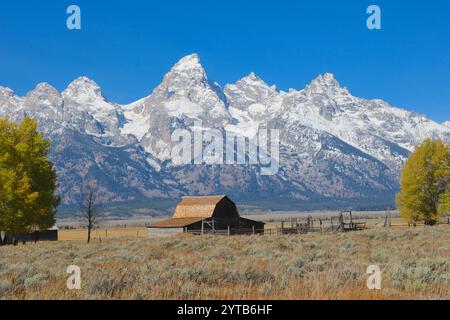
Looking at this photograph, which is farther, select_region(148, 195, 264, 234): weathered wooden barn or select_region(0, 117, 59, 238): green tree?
select_region(148, 195, 264, 234): weathered wooden barn

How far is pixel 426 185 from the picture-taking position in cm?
6184

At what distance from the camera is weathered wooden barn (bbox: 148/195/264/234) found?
65.7 metres

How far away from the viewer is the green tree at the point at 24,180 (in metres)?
40.7

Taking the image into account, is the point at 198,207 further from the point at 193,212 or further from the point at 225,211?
the point at 225,211

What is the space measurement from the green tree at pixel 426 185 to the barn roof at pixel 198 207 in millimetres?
23841

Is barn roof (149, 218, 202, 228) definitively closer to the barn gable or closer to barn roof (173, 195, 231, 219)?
the barn gable

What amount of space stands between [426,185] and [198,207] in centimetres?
2921

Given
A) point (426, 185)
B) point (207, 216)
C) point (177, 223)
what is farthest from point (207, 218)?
point (426, 185)

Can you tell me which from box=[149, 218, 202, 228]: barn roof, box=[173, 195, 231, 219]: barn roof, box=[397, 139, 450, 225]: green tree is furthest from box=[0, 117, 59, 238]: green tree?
box=[397, 139, 450, 225]: green tree

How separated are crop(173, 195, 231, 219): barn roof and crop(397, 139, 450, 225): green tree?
78.2 feet

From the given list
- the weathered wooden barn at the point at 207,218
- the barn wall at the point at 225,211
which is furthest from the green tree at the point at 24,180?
the barn wall at the point at 225,211

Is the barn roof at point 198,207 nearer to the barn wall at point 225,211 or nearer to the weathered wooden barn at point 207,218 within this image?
the weathered wooden barn at point 207,218

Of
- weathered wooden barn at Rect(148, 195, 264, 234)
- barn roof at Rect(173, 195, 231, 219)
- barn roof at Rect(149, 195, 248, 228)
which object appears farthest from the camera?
barn roof at Rect(173, 195, 231, 219)
